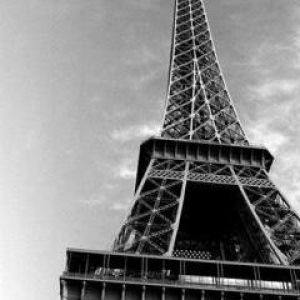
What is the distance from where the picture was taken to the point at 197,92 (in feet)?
202

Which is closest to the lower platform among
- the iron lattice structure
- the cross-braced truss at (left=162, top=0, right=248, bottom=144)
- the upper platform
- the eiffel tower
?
the eiffel tower

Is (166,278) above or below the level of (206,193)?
below

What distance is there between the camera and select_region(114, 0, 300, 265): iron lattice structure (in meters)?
40.7

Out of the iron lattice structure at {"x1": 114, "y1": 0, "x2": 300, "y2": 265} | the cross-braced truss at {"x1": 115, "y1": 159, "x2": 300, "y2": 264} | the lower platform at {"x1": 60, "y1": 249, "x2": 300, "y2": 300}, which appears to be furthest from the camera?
the iron lattice structure at {"x1": 114, "y1": 0, "x2": 300, "y2": 265}

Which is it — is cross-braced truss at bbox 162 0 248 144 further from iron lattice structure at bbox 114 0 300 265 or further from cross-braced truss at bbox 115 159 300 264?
cross-braced truss at bbox 115 159 300 264

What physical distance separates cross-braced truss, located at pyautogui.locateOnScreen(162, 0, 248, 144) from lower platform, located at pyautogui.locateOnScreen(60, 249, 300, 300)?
64.9 feet

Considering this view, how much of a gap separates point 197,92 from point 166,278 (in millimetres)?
29952

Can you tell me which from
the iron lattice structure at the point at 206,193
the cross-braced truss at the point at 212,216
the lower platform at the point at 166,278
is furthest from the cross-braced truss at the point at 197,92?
the lower platform at the point at 166,278

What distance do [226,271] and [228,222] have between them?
1549cm

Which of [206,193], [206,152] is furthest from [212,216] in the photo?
[206,152]

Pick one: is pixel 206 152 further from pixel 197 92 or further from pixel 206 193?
pixel 197 92

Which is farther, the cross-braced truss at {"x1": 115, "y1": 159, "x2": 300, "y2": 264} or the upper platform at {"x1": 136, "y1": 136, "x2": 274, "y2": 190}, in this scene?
the upper platform at {"x1": 136, "y1": 136, "x2": 274, "y2": 190}

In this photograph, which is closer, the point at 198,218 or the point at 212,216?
the point at 212,216

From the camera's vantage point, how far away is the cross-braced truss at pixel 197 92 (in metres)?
55.4
